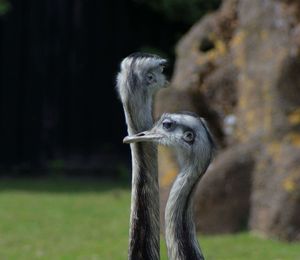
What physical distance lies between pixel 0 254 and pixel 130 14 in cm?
792

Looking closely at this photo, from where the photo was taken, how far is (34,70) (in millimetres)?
17156

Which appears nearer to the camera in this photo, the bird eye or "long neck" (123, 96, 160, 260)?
the bird eye

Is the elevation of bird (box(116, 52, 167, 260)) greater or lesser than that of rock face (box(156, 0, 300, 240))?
lesser

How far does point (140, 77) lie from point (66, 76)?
1059cm

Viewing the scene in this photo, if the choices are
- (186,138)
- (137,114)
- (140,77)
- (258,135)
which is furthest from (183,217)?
(258,135)

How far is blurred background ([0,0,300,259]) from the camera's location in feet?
35.5

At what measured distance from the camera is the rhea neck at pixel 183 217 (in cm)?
595

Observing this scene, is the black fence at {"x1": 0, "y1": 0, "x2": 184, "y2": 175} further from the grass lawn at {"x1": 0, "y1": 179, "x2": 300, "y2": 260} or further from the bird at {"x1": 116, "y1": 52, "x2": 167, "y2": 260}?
the bird at {"x1": 116, "y1": 52, "x2": 167, "y2": 260}

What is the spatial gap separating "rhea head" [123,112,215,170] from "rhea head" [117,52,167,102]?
0.51 meters

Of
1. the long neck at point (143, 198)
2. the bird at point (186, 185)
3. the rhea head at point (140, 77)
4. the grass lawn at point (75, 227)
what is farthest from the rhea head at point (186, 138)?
the grass lawn at point (75, 227)

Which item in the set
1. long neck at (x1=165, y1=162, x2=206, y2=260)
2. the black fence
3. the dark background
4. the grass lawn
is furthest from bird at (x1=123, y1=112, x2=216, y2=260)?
the black fence

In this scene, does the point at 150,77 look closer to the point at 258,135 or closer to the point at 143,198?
the point at 143,198

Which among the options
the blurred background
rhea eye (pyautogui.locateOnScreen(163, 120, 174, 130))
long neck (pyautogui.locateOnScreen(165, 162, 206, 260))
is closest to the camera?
long neck (pyautogui.locateOnScreen(165, 162, 206, 260))

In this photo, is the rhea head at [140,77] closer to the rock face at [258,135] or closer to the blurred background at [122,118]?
the blurred background at [122,118]
